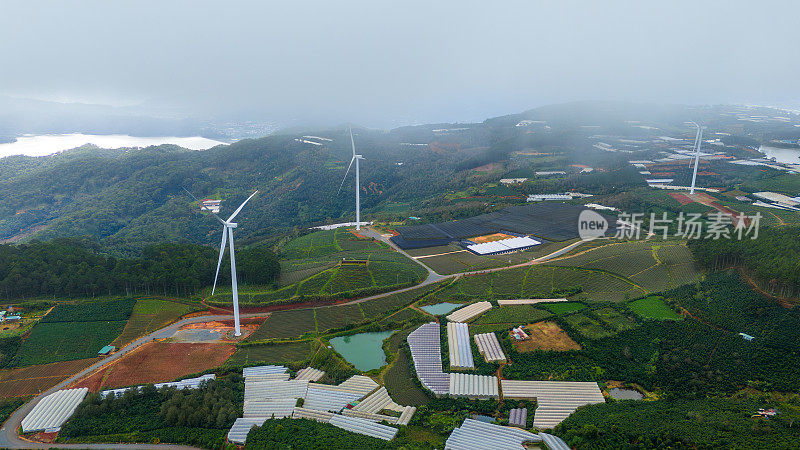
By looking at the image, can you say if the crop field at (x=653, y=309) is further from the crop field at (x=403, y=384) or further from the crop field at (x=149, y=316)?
the crop field at (x=149, y=316)

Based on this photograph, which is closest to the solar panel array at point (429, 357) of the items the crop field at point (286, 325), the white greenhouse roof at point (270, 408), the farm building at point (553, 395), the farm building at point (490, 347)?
the farm building at point (490, 347)

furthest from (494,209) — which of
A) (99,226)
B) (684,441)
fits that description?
(99,226)

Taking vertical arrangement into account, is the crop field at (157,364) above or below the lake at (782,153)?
below

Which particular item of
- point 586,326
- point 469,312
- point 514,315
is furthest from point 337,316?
point 586,326

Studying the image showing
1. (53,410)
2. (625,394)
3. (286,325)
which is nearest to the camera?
(53,410)

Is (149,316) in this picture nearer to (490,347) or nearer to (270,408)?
(270,408)

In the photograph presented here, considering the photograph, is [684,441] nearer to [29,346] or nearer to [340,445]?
[340,445]
